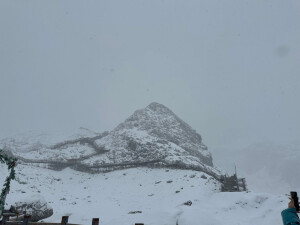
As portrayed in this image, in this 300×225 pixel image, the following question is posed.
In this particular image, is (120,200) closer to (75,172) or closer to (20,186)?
(20,186)

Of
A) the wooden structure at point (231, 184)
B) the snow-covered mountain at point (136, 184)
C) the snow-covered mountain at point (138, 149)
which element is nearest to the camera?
the snow-covered mountain at point (136, 184)

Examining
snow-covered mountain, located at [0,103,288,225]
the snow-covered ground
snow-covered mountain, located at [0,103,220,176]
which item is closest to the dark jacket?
the snow-covered ground

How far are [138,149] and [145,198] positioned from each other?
Answer: 24.6m

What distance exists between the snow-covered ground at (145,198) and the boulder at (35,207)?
37.6 inches

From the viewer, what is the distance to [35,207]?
24375mm

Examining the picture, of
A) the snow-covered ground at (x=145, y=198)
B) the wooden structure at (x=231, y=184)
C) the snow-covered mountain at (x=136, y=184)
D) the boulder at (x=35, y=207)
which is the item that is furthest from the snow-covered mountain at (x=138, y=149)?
the boulder at (x=35, y=207)

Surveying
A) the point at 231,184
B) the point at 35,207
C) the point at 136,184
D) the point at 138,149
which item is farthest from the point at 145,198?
the point at 138,149

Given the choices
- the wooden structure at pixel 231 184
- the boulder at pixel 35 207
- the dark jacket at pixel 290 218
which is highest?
the wooden structure at pixel 231 184

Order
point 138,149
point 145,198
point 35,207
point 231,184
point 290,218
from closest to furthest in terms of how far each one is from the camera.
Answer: point 290,218
point 35,207
point 145,198
point 231,184
point 138,149

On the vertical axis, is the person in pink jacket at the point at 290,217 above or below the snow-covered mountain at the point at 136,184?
below

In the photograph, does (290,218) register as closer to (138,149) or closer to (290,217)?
(290,217)

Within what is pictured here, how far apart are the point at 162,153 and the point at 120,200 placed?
2229 centimetres

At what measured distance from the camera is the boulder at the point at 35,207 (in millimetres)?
23337

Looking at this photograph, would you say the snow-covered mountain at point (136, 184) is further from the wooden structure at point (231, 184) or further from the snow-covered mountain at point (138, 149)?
the wooden structure at point (231, 184)
